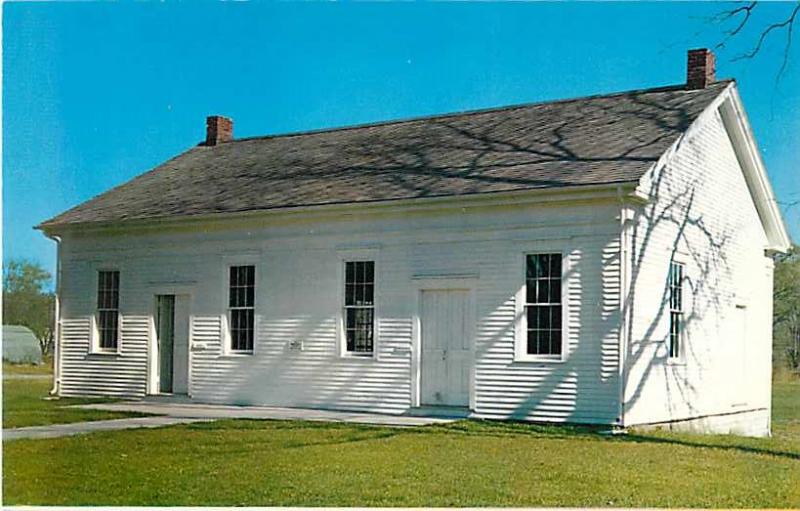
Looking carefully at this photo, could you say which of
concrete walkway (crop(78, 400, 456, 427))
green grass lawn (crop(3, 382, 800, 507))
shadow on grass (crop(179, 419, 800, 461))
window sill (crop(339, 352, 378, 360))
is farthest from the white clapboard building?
green grass lawn (crop(3, 382, 800, 507))

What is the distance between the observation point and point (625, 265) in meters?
16.2

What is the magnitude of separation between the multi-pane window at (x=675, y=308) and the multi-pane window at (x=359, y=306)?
4.47 m

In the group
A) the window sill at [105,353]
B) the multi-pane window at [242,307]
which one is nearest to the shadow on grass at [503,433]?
the multi-pane window at [242,307]

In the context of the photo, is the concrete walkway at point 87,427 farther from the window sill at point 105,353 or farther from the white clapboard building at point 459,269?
the window sill at point 105,353

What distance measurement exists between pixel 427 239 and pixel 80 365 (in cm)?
680

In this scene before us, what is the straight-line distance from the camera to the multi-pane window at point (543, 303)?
55.2 feet

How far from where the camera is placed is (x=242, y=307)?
19.8m

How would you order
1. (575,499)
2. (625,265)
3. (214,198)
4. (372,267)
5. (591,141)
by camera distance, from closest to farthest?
(575,499), (625,265), (591,141), (372,267), (214,198)

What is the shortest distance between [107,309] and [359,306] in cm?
477

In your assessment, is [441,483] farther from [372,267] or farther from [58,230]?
[58,230]

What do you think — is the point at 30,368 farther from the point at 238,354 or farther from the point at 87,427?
the point at 238,354

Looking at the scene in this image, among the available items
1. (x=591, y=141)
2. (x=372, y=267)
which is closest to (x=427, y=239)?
(x=372, y=267)

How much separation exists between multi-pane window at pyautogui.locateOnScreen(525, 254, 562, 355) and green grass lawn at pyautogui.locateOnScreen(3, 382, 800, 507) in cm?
150

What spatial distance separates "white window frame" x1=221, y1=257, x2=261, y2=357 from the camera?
1947 cm
